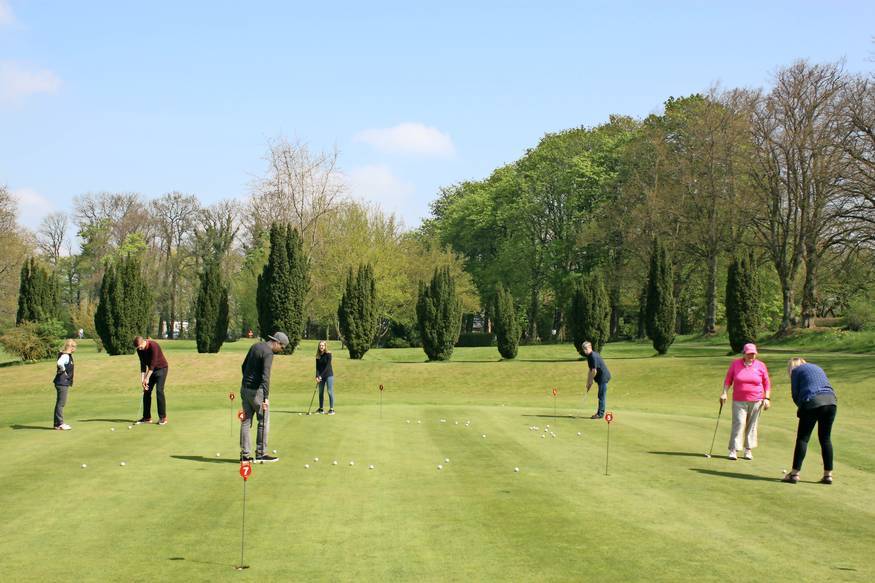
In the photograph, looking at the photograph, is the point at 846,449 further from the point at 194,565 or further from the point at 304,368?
the point at 304,368

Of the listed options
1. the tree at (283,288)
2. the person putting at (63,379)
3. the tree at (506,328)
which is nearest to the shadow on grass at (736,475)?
the person putting at (63,379)

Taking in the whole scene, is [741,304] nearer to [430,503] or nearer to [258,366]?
[258,366]

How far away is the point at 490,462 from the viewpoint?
14.7 m

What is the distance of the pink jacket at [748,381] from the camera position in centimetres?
1587

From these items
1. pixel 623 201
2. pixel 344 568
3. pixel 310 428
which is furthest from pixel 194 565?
pixel 623 201

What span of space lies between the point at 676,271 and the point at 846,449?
51025 mm

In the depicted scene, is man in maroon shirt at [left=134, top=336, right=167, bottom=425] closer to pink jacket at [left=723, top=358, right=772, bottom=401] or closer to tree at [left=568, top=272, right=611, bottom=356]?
pink jacket at [left=723, top=358, right=772, bottom=401]

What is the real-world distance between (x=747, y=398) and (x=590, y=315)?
1305 inches

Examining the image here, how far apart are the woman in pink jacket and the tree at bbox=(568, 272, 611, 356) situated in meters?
32.6

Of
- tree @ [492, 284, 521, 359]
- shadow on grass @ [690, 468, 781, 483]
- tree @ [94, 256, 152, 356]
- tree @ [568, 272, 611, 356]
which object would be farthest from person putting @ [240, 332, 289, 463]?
tree @ [94, 256, 152, 356]

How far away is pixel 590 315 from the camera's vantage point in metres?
48.8

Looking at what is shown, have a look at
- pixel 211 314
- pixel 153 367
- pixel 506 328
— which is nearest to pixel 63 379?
pixel 153 367

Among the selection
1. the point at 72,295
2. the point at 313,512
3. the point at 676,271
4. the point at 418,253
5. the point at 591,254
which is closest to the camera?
the point at 313,512

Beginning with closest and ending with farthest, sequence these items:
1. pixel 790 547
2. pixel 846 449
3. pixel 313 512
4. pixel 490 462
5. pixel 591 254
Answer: pixel 790 547
pixel 313 512
pixel 490 462
pixel 846 449
pixel 591 254
